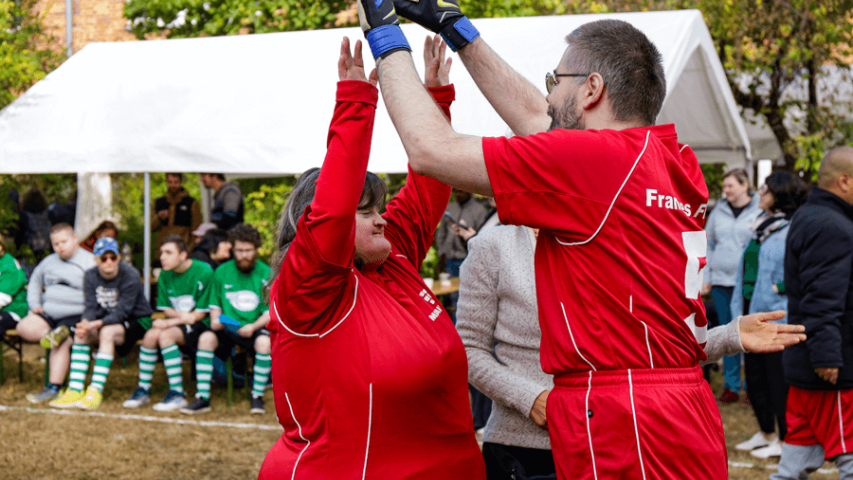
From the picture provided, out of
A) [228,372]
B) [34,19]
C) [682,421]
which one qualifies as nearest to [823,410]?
[682,421]

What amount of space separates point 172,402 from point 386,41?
5847mm

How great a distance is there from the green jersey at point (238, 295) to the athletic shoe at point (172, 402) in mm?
827

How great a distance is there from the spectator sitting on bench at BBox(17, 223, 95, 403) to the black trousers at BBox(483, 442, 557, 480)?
5.82 meters

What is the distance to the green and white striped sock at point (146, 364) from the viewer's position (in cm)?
701

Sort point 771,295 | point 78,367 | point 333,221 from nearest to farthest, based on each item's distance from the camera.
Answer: point 333,221 → point 771,295 → point 78,367

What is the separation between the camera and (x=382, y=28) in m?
1.78

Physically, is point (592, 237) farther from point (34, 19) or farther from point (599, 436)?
point (34, 19)

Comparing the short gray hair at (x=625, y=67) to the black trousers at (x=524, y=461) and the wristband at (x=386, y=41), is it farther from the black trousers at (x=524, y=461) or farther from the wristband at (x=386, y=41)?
the black trousers at (x=524, y=461)

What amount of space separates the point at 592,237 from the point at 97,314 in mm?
6457

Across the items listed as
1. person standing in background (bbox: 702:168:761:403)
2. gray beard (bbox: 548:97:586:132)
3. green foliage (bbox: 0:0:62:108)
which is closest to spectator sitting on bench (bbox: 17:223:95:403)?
green foliage (bbox: 0:0:62:108)

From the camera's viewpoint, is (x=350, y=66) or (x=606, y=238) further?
(x=350, y=66)

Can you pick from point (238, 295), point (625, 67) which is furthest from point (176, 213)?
point (625, 67)

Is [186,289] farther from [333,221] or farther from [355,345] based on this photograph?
[333,221]

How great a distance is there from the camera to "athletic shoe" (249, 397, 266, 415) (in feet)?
22.1
